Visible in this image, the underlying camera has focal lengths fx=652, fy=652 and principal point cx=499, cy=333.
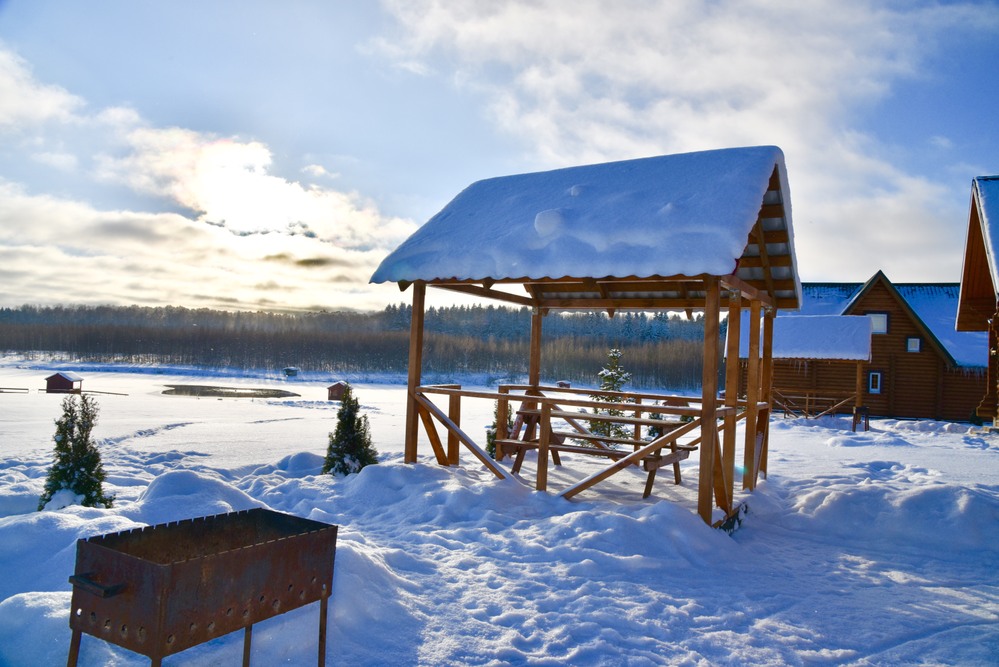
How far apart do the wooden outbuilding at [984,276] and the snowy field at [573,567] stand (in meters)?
1.79

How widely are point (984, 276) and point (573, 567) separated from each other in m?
9.74

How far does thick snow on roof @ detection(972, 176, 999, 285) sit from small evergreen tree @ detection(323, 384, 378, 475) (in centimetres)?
820

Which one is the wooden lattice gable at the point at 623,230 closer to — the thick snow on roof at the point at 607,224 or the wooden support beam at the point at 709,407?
the thick snow on roof at the point at 607,224

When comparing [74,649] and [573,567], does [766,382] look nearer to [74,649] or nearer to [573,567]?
[573,567]

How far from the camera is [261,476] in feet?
32.2

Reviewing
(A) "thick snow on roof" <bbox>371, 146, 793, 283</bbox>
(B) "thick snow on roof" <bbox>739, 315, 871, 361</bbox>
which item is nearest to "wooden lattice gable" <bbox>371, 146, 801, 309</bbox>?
(A) "thick snow on roof" <bbox>371, 146, 793, 283</bbox>

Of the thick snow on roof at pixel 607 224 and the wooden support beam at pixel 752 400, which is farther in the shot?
the wooden support beam at pixel 752 400

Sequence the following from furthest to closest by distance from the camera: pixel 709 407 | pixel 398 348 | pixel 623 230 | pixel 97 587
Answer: pixel 398 348, pixel 623 230, pixel 709 407, pixel 97 587

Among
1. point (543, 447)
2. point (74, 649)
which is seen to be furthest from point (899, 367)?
point (74, 649)

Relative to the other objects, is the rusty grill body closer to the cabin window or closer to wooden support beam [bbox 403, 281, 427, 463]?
wooden support beam [bbox 403, 281, 427, 463]

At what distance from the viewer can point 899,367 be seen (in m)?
26.4

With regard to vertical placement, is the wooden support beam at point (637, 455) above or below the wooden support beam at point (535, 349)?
below

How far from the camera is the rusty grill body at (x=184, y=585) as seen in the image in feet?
9.18

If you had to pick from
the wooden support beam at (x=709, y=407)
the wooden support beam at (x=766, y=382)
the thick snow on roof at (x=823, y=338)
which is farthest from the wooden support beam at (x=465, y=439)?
the thick snow on roof at (x=823, y=338)
